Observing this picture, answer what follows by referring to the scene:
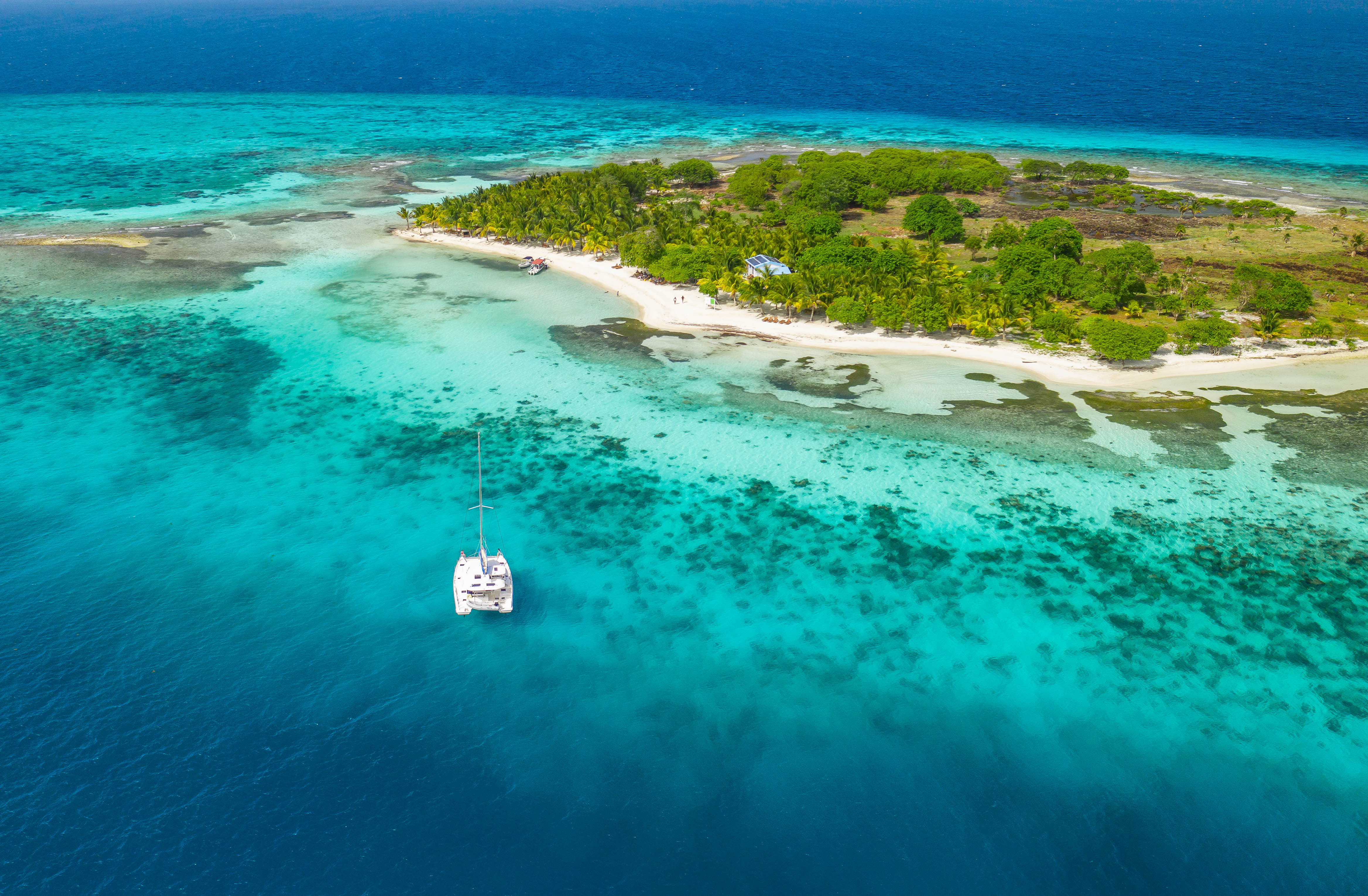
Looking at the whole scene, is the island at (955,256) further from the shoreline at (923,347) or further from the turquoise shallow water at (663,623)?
the turquoise shallow water at (663,623)

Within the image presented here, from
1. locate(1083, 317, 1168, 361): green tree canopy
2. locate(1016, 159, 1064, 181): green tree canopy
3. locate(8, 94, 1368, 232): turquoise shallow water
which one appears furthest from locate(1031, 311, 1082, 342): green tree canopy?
locate(8, 94, 1368, 232): turquoise shallow water

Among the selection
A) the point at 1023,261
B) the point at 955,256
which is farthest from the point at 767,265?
the point at 955,256

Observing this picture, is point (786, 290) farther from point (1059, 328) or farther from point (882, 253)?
point (1059, 328)

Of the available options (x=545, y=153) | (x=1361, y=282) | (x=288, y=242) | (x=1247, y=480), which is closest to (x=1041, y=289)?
(x=1247, y=480)

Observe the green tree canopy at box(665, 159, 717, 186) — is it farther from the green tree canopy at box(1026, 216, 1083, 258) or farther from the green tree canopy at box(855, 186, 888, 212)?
the green tree canopy at box(1026, 216, 1083, 258)

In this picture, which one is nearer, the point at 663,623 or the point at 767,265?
the point at 663,623

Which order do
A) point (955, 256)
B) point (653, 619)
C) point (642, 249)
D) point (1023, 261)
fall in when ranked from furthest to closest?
point (955, 256)
point (642, 249)
point (1023, 261)
point (653, 619)

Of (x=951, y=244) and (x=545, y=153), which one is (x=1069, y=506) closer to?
(x=951, y=244)
